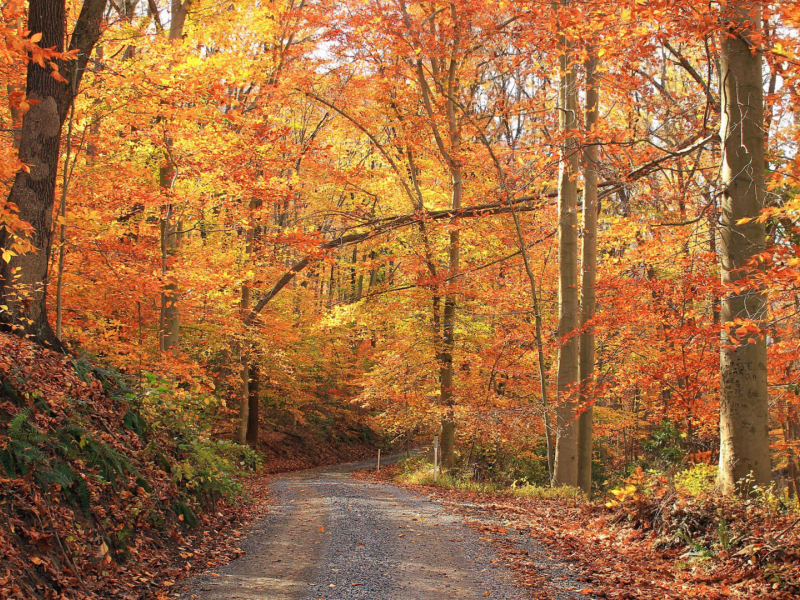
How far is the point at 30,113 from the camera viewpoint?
25.1ft

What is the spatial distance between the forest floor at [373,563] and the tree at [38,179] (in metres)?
3.76

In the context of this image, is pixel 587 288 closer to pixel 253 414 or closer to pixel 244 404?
pixel 244 404

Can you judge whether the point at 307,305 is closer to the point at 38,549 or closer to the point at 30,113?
the point at 30,113

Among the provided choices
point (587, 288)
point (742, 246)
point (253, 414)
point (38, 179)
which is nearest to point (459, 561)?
point (742, 246)

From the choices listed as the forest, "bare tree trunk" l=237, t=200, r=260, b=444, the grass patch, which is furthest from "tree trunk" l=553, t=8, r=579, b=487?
"bare tree trunk" l=237, t=200, r=260, b=444

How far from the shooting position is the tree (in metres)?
7.28

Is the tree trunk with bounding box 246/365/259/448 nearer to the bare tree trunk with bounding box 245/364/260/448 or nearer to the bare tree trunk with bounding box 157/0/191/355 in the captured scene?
the bare tree trunk with bounding box 245/364/260/448

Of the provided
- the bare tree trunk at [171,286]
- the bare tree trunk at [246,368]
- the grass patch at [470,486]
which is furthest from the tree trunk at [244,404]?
the grass patch at [470,486]

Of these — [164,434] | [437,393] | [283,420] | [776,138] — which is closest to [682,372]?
[776,138]

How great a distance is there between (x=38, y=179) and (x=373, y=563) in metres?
6.06

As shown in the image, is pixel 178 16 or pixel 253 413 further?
pixel 253 413

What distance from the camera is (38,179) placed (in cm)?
755

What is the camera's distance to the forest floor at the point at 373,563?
5.22 meters

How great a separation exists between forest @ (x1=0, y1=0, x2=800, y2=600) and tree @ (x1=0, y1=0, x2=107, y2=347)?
4 cm
